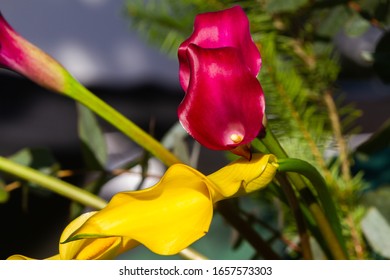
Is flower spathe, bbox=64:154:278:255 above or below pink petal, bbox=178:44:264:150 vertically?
below

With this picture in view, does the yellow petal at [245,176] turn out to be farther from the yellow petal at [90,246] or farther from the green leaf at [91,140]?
the green leaf at [91,140]

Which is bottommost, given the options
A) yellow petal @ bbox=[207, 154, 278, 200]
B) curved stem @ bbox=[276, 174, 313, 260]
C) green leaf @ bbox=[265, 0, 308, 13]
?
curved stem @ bbox=[276, 174, 313, 260]

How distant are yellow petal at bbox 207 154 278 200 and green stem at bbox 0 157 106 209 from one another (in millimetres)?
94

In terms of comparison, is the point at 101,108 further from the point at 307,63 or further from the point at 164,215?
the point at 307,63

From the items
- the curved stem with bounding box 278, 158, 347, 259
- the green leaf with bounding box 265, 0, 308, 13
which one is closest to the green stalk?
the curved stem with bounding box 278, 158, 347, 259

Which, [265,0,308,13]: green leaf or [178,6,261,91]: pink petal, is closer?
[178,6,261,91]: pink petal

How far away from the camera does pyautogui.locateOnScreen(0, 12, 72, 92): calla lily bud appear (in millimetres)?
207

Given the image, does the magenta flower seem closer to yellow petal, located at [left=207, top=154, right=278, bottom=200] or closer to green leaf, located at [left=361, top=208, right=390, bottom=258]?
yellow petal, located at [left=207, top=154, right=278, bottom=200]

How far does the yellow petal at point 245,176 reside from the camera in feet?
0.53

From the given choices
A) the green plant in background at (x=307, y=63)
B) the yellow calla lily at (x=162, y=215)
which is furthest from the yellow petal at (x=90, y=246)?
the green plant in background at (x=307, y=63)

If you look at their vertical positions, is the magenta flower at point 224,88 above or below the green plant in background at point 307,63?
above

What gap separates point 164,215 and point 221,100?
3cm

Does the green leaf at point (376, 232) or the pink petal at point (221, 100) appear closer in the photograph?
the pink petal at point (221, 100)

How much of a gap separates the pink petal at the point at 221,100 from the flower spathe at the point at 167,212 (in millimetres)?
15
